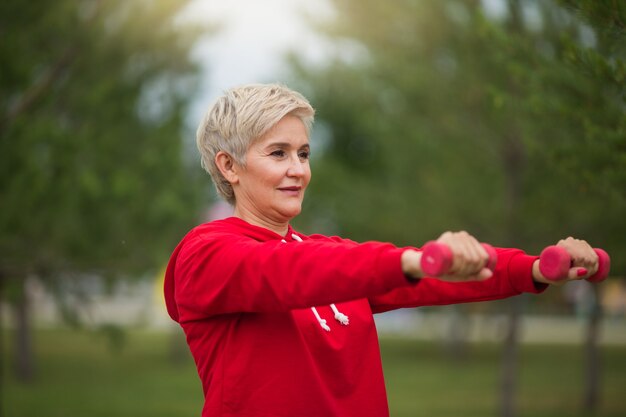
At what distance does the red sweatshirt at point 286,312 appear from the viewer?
1779 mm

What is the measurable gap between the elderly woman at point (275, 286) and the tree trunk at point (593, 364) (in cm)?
1077

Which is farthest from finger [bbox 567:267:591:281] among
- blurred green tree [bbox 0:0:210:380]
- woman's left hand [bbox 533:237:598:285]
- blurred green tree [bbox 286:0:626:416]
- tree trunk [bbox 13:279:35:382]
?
tree trunk [bbox 13:279:35:382]

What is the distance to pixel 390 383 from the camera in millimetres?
15609

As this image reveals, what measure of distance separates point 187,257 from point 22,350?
591 inches

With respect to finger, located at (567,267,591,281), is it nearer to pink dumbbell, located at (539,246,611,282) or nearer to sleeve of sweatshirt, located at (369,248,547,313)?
pink dumbbell, located at (539,246,611,282)

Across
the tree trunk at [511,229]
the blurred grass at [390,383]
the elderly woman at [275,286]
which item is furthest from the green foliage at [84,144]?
the elderly woman at [275,286]

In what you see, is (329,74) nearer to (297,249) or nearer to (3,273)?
(3,273)

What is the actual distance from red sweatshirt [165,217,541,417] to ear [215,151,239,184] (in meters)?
0.14

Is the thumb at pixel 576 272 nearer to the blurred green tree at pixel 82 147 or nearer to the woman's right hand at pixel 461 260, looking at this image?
the woman's right hand at pixel 461 260

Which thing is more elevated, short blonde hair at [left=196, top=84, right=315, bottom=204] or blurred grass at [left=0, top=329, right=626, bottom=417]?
blurred grass at [left=0, top=329, right=626, bottom=417]

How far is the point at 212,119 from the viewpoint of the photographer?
2.25 metres

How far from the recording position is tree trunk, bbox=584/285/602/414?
483 inches

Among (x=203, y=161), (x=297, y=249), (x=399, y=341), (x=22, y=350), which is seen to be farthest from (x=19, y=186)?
(x=399, y=341)

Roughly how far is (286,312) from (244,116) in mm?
511
